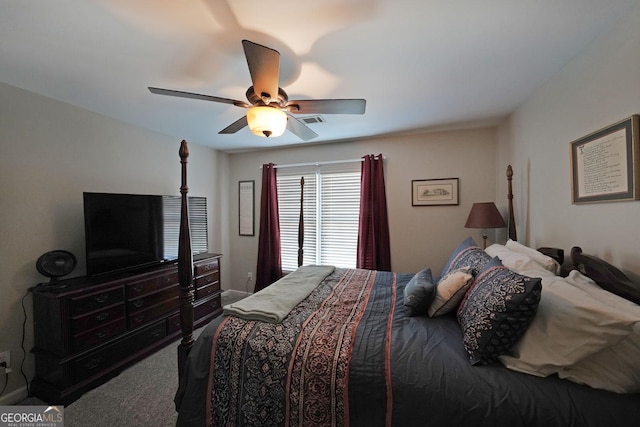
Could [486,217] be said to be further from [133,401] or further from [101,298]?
[101,298]

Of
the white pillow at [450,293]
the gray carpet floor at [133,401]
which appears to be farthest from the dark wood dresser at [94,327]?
the white pillow at [450,293]

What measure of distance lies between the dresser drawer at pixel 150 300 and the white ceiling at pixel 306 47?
1.89 meters

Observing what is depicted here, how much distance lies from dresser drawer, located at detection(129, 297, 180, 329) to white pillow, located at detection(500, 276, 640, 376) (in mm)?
2924

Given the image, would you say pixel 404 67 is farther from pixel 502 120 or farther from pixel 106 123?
pixel 106 123

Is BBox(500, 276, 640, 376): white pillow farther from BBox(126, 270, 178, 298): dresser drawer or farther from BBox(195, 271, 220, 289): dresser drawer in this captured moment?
BBox(195, 271, 220, 289): dresser drawer

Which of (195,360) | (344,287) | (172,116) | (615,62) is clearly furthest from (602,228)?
(172,116)

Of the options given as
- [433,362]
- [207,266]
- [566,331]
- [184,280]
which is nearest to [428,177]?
[566,331]

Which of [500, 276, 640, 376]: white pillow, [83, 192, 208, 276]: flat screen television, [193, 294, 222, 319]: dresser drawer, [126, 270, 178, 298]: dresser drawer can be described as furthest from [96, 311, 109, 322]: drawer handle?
[500, 276, 640, 376]: white pillow

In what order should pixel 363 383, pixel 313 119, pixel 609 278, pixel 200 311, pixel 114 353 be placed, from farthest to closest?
pixel 200 311 → pixel 313 119 → pixel 114 353 → pixel 609 278 → pixel 363 383

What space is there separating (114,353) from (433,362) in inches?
105

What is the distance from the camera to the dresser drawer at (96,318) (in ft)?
6.32

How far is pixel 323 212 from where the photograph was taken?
3.74 m

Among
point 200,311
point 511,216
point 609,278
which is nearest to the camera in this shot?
point 609,278

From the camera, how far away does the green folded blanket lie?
4.83 feet
